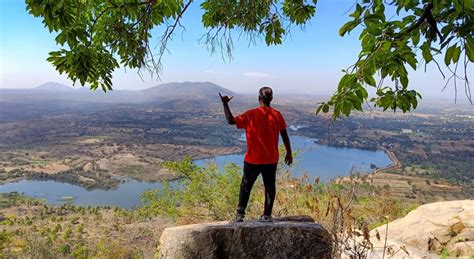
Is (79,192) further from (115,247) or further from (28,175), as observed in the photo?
(115,247)

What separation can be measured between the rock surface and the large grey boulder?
3.92 feet

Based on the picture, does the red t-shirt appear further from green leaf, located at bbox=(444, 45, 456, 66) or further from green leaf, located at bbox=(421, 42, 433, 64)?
green leaf, located at bbox=(444, 45, 456, 66)

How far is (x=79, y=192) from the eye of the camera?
8244 cm

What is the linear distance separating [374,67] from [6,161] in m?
134

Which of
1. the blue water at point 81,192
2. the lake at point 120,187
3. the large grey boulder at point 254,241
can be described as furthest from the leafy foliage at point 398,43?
the blue water at point 81,192

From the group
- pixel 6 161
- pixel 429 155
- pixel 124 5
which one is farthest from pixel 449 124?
pixel 6 161

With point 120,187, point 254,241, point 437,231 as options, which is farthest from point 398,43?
point 120,187

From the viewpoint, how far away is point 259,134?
170 inches

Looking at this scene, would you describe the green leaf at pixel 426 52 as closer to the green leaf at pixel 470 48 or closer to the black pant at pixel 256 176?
the green leaf at pixel 470 48

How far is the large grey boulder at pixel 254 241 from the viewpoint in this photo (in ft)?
15.2

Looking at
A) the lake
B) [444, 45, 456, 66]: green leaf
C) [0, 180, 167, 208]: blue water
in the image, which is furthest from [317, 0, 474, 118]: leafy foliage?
[0, 180, 167, 208]: blue water

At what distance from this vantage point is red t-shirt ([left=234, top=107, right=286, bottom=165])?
432 cm

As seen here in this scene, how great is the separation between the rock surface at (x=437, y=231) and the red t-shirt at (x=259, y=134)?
2.29m

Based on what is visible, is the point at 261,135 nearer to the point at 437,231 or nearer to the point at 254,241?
the point at 254,241
